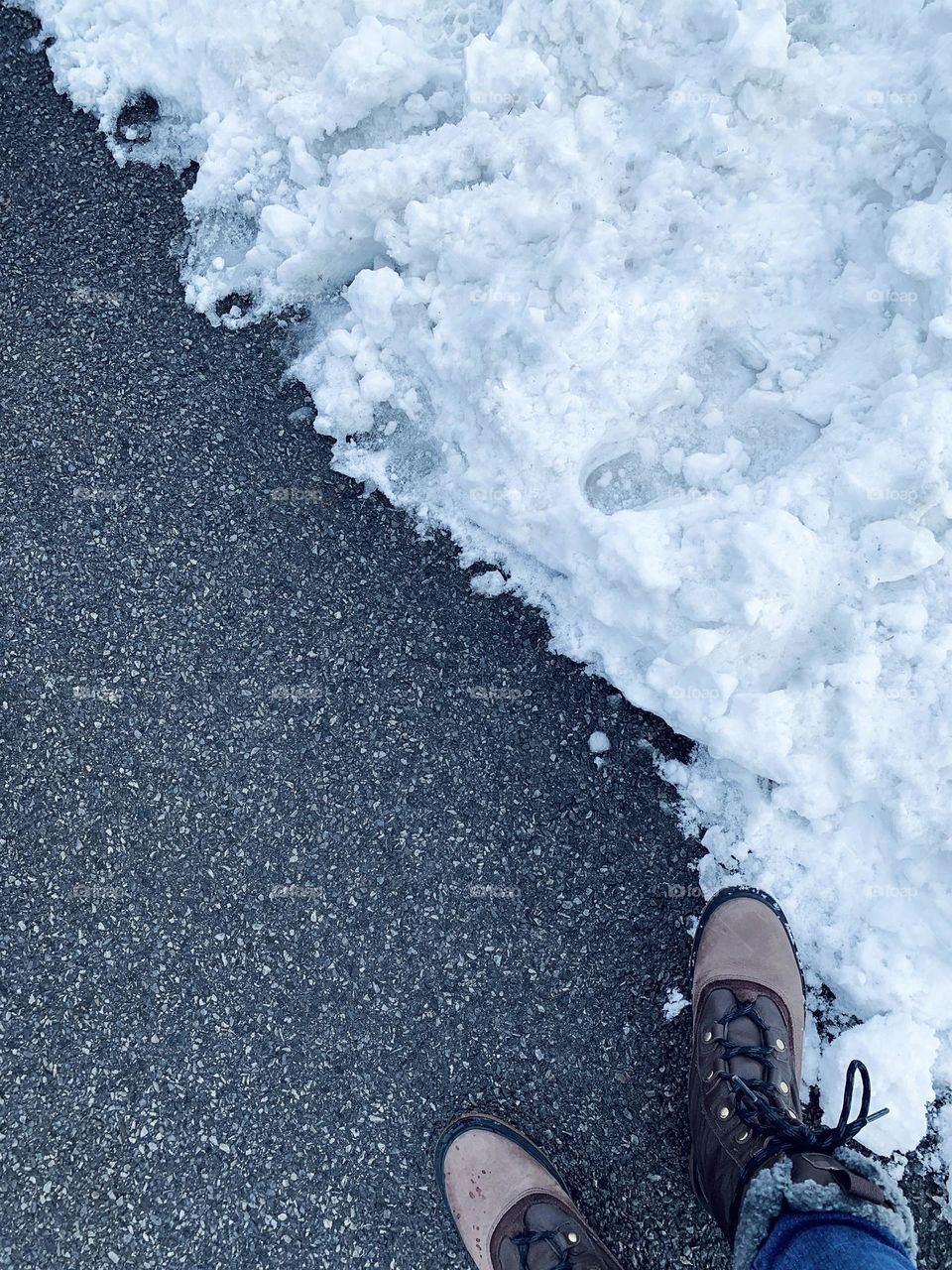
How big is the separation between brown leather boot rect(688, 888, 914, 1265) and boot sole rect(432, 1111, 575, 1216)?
1.30 ft

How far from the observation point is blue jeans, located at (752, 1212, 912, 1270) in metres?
1.66

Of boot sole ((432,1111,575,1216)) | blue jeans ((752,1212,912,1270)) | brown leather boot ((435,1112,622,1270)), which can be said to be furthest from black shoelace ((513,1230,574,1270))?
blue jeans ((752,1212,912,1270))

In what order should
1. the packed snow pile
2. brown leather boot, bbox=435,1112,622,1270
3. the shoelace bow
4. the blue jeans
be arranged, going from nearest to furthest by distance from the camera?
the blue jeans
the shoelace bow
the packed snow pile
brown leather boot, bbox=435,1112,622,1270

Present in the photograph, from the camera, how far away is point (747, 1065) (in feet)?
6.86

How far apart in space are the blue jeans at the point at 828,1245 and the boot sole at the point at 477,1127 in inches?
22.0

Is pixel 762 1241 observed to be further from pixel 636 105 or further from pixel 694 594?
pixel 636 105

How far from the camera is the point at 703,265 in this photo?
2.06m

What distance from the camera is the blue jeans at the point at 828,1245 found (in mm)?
1656

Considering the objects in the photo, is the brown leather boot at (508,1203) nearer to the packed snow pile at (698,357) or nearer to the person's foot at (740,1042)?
the person's foot at (740,1042)

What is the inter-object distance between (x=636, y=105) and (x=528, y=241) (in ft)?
1.56

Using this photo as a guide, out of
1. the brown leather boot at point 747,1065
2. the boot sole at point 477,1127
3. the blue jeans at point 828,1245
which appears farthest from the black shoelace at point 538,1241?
the blue jeans at point 828,1245

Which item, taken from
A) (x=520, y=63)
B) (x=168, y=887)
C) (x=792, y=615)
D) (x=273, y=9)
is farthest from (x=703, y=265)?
(x=168, y=887)

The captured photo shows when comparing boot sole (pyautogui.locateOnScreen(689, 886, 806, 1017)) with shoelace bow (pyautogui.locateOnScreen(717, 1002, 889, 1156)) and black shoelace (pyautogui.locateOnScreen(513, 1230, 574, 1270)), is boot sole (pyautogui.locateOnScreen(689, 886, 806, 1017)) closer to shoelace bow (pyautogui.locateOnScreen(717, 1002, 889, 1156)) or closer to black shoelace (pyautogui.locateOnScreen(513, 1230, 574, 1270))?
shoelace bow (pyautogui.locateOnScreen(717, 1002, 889, 1156))

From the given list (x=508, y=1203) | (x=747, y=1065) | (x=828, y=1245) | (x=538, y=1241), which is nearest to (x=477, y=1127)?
(x=508, y=1203)
